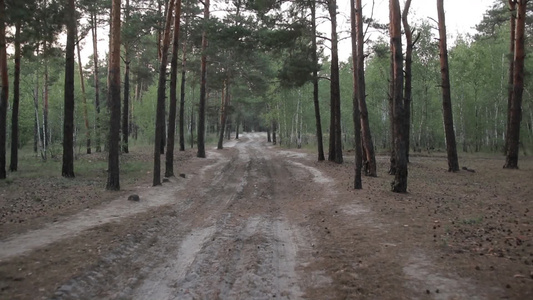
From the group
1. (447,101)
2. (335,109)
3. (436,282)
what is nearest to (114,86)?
(436,282)

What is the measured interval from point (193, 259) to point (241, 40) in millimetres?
15820

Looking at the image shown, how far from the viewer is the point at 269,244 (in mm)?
7363

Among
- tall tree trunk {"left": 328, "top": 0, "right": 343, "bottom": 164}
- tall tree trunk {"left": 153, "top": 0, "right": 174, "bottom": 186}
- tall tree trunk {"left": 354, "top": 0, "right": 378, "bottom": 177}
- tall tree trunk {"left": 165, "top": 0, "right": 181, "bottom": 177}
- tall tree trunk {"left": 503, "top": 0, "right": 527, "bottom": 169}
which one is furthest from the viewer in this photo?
tall tree trunk {"left": 328, "top": 0, "right": 343, "bottom": 164}

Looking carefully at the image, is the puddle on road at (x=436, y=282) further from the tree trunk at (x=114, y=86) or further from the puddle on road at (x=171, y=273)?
the tree trunk at (x=114, y=86)

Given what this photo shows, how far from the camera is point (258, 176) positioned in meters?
18.9

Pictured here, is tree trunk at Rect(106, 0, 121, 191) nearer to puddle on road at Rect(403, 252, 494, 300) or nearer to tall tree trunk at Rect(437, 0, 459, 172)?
puddle on road at Rect(403, 252, 494, 300)

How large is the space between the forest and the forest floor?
2.55m

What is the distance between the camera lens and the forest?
12570 mm

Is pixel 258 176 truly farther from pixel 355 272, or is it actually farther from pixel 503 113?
pixel 503 113

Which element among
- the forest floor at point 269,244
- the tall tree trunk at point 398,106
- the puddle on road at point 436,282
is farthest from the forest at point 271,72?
the puddle on road at point 436,282

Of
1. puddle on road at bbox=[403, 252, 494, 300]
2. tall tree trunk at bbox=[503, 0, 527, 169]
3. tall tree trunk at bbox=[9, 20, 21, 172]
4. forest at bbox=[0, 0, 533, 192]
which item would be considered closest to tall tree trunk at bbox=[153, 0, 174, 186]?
forest at bbox=[0, 0, 533, 192]

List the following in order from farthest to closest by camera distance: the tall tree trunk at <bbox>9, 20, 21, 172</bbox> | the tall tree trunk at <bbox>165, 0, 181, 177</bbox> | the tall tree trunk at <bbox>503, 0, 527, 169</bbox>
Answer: the tall tree trunk at <bbox>503, 0, 527, 169</bbox>
the tall tree trunk at <bbox>9, 20, 21, 172</bbox>
the tall tree trunk at <bbox>165, 0, 181, 177</bbox>

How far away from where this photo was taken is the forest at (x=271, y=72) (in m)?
12.6

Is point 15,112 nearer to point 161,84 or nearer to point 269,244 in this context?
point 161,84
